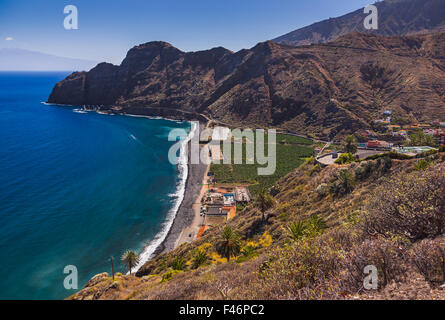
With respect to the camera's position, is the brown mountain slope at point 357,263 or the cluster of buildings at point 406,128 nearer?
the brown mountain slope at point 357,263

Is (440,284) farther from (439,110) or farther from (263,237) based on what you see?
(439,110)

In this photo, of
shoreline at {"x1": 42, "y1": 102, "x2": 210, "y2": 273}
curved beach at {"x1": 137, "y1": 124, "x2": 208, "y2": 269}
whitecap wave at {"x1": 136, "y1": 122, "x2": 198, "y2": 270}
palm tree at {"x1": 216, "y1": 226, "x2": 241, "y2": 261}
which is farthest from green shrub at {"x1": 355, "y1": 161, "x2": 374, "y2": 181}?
whitecap wave at {"x1": 136, "y1": 122, "x2": 198, "y2": 270}

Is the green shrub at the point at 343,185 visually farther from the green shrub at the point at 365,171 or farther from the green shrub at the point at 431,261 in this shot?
the green shrub at the point at 431,261

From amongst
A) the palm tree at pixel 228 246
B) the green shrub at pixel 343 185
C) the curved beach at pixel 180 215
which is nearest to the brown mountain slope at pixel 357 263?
the palm tree at pixel 228 246

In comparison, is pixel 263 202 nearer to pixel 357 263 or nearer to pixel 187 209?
pixel 357 263

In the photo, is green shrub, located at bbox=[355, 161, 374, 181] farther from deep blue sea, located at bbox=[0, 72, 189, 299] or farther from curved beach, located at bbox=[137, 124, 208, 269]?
deep blue sea, located at bbox=[0, 72, 189, 299]

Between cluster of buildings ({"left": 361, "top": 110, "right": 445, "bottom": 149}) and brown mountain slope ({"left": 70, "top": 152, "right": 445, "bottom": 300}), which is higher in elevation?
cluster of buildings ({"left": 361, "top": 110, "right": 445, "bottom": 149})

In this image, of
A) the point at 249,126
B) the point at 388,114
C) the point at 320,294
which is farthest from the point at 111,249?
the point at 388,114
